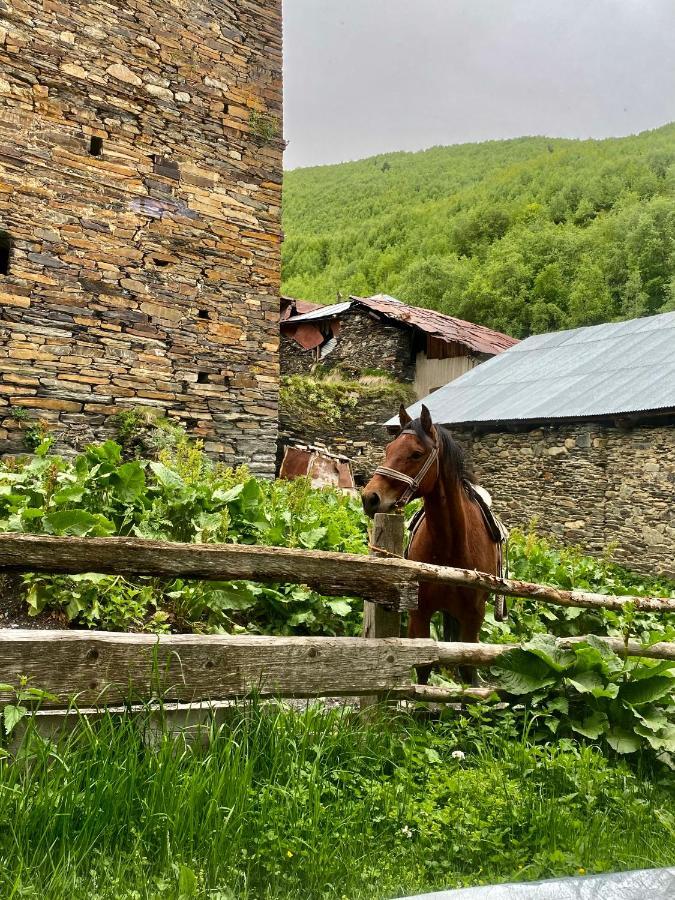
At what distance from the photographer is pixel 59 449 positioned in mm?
8578

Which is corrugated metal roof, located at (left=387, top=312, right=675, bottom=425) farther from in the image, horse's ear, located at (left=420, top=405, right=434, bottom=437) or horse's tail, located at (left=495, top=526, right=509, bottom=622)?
horse's ear, located at (left=420, top=405, right=434, bottom=437)

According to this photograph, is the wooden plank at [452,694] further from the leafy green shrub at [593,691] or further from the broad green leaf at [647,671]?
the broad green leaf at [647,671]

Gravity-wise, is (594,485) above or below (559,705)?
above

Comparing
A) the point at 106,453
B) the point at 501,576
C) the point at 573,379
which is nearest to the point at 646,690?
the point at 501,576

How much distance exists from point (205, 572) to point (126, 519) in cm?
198

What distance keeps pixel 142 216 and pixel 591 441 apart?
813 cm

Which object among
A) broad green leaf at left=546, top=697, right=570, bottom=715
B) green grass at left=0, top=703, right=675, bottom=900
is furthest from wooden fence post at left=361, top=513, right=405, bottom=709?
broad green leaf at left=546, top=697, right=570, bottom=715

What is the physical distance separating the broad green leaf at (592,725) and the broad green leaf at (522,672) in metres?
0.23

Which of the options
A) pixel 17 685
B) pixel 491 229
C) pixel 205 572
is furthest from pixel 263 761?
pixel 491 229

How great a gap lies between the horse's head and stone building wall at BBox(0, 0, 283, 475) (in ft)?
18.8

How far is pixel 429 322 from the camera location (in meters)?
24.7

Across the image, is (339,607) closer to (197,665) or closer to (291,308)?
(197,665)

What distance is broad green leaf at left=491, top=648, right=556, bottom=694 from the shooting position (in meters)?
3.64

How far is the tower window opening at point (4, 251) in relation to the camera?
8469 mm
